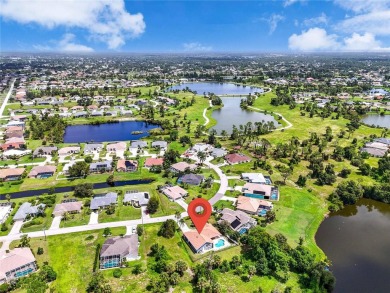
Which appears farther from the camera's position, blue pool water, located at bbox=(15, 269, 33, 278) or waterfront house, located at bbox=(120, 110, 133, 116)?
waterfront house, located at bbox=(120, 110, 133, 116)

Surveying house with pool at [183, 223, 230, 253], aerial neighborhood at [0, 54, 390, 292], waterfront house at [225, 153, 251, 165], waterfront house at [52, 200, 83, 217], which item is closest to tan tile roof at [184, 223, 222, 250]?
house with pool at [183, 223, 230, 253]

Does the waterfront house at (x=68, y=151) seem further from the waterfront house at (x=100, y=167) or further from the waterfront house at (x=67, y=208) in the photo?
the waterfront house at (x=67, y=208)

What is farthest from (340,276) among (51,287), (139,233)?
(51,287)

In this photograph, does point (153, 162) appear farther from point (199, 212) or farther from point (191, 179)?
point (199, 212)

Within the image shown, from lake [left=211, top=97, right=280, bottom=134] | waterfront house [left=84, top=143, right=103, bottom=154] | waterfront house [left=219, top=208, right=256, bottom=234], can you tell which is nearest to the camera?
waterfront house [left=219, top=208, right=256, bottom=234]

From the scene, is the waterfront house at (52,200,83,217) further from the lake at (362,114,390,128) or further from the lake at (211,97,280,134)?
the lake at (362,114,390,128)

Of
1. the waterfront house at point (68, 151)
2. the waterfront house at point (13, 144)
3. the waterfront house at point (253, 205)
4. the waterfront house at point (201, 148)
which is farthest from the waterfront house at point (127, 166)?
the waterfront house at point (13, 144)

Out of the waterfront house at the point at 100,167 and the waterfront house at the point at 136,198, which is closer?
the waterfront house at the point at 136,198
